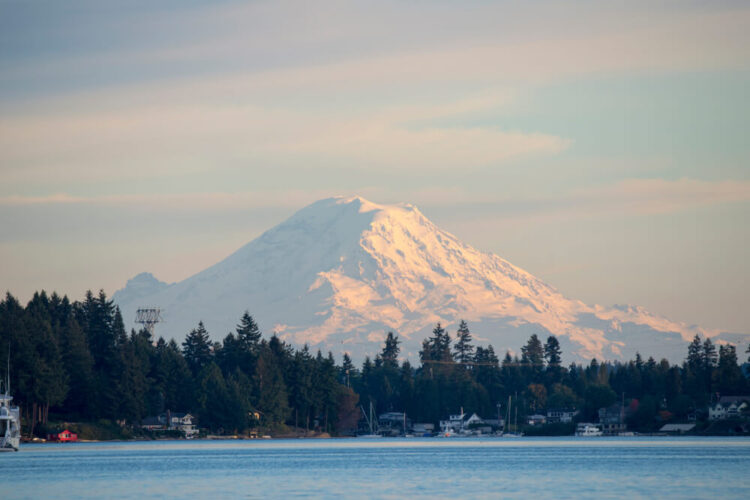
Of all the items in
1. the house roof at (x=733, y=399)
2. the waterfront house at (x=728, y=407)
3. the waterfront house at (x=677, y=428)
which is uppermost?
the house roof at (x=733, y=399)

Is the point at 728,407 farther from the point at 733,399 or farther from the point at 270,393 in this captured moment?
the point at 270,393

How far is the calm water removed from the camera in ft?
236

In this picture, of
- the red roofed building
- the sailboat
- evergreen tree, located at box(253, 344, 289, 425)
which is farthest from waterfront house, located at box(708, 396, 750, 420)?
the sailboat

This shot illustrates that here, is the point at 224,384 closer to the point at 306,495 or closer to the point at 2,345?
the point at 2,345

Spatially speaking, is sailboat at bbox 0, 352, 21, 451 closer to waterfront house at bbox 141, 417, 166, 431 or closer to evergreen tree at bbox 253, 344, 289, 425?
waterfront house at bbox 141, 417, 166, 431

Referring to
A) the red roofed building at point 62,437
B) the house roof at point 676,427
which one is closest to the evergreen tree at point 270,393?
the red roofed building at point 62,437

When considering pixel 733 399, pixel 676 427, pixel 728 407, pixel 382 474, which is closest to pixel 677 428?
pixel 676 427

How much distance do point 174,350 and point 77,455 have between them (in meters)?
68.4

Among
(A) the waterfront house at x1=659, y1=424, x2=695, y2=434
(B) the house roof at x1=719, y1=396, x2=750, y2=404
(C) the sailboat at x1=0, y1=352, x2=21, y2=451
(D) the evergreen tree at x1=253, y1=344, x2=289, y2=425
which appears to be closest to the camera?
(C) the sailboat at x1=0, y1=352, x2=21, y2=451

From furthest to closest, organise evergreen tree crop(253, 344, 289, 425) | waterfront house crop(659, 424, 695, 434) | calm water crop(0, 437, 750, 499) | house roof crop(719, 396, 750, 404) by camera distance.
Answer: house roof crop(719, 396, 750, 404) < waterfront house crop(659, 424, 695, 434) < evergreen tree crop(253, 344, 289, 425) < calm water crop(0, 437, 750, 499)

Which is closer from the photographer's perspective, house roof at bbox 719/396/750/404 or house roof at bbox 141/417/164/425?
house roof at bbox 141/417/164/425

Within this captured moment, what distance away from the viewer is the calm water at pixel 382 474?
72.0 metres

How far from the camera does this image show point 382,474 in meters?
89.9

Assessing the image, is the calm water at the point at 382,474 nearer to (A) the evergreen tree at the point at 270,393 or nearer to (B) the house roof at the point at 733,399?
(A) the evergreen tree at the point at 270,393
